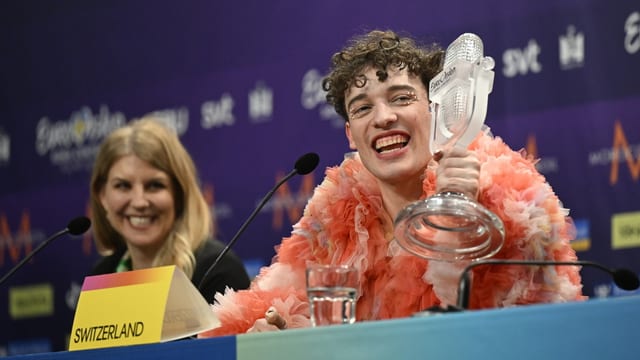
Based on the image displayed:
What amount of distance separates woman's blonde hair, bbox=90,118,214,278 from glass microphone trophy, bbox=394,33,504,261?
1512 millimetres

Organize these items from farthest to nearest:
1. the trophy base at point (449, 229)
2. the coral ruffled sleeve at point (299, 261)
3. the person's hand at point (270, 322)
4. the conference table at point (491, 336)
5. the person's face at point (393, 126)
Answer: the person's face at point (393, 126)
the coral ruffled sleeve at point (299, 261)
the person's hand at point (270, 322)
the trophy base at point (449, 229)
the conference table at point (491, 336)

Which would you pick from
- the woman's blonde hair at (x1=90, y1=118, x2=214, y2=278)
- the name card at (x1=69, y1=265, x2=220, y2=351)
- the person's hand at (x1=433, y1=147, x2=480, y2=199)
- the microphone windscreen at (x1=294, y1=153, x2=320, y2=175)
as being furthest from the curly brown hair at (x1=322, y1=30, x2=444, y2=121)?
the woman's blonde hair at (x1=90, y1=118, x2=214, y2=278)

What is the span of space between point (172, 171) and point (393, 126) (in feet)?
4.09

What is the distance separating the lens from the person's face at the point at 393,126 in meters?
2.48

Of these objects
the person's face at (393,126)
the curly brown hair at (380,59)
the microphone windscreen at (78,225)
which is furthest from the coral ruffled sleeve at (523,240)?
the microphone windscreen at (78,225)

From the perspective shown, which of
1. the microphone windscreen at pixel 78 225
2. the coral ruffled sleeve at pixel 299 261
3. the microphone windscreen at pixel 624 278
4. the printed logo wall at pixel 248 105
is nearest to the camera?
the microphone windscreen at pixel 624 278

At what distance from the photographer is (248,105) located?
4.19m

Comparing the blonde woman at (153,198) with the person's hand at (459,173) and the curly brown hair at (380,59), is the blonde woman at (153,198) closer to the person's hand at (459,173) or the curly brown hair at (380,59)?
the curly brown hair at (380,59)

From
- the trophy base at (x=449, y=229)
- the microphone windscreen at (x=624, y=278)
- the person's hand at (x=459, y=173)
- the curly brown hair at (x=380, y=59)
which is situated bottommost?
the microphone windscreen at (x=624, y=278)

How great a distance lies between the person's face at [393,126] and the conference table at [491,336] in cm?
87

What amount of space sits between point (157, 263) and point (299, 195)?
710mm

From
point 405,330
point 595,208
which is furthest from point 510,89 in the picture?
point 405,330

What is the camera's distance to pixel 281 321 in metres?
2.25

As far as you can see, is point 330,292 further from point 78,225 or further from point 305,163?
point 78,225
